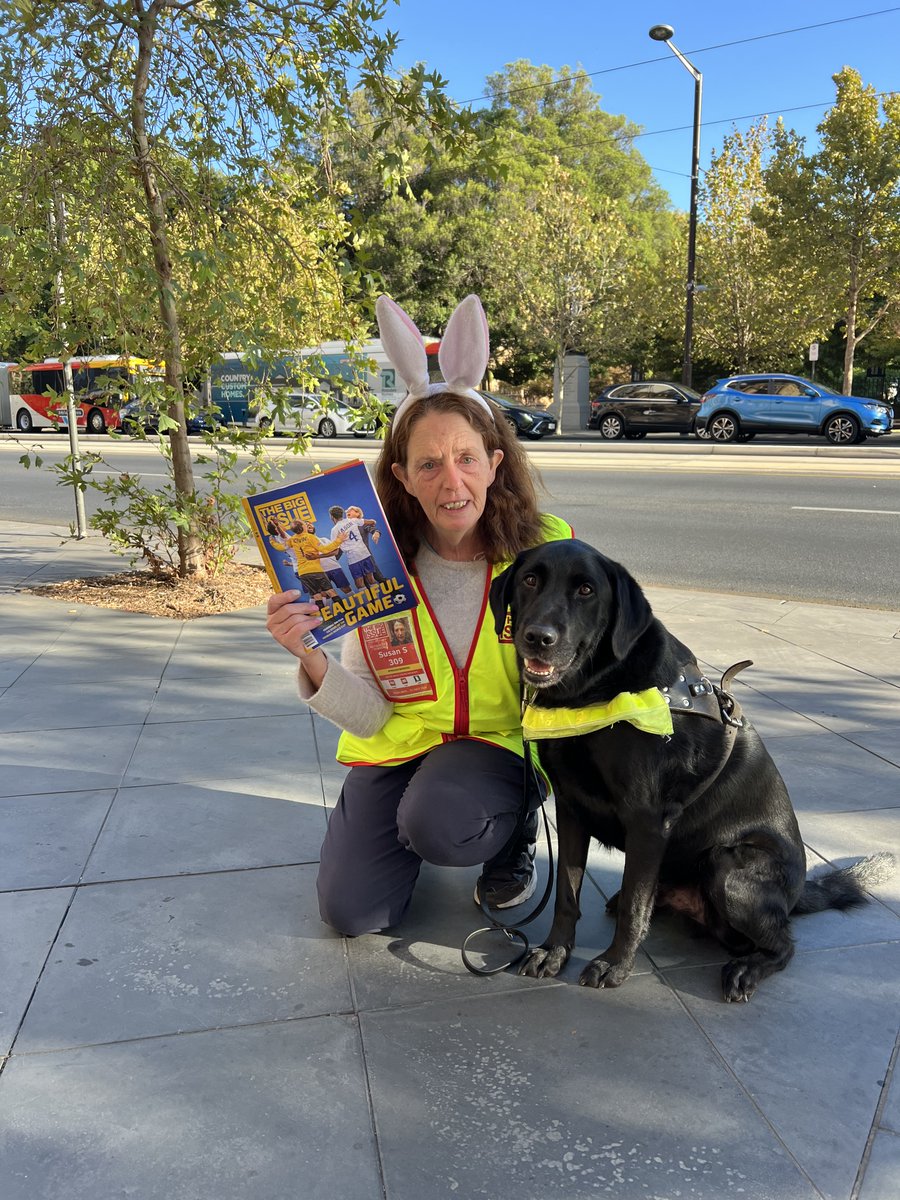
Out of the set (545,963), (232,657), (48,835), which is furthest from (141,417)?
(545,963)

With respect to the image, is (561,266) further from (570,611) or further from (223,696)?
(570,611)

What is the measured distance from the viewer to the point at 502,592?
8.13ft

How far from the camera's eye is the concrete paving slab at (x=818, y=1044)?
1956 millimetres

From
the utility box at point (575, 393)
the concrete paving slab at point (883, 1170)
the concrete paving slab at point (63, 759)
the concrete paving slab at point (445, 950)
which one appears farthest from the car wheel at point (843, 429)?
the concrete paving slab at point (883, 1170)

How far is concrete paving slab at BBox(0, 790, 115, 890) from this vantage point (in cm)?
309

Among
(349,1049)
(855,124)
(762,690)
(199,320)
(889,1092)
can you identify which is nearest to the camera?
(889,1092)

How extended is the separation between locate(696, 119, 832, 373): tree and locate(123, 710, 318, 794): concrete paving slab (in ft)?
92.7

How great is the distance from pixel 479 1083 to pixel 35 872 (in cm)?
177

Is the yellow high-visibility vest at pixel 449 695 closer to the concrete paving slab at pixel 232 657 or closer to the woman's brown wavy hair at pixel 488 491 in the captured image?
the woman's brown wavy hair at pixel 488 491

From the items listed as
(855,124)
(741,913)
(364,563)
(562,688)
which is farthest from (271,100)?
(855,124)

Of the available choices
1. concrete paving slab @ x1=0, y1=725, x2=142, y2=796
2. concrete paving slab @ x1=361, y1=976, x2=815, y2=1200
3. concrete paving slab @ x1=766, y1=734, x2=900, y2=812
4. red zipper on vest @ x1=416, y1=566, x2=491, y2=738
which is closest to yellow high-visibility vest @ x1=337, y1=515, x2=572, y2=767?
red zipper on vest @ x1=416, y1=566, x2=491, y2=738

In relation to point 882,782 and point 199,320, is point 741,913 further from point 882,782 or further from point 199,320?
point 199,320

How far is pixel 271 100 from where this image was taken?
239 inches

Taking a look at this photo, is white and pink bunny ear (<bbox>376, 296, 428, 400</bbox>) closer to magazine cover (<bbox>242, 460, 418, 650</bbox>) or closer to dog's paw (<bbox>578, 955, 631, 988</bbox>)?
magazine cover (<bbox>242, 460, 418, 650</bbox>)
